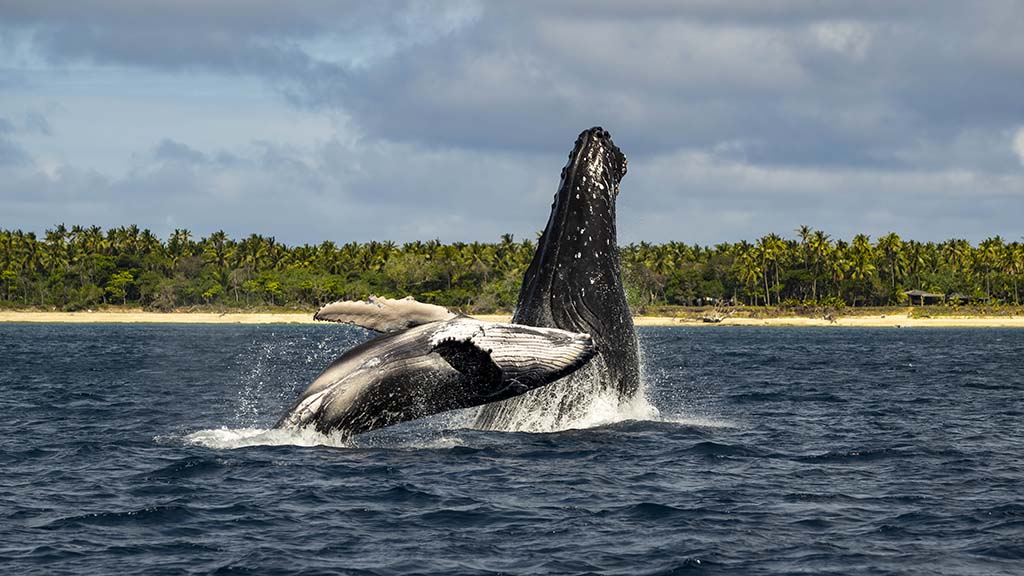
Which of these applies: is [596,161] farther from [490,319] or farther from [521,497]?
[490,319]

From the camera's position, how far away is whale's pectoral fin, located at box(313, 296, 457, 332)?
13.0m

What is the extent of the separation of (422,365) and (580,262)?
3.37 m

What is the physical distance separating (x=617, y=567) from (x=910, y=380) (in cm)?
3095

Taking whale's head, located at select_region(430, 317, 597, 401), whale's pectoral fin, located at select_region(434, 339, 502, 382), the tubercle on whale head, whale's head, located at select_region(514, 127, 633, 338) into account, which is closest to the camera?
whale's pectoral fin, located at select_region(434, 339, 502, 382)

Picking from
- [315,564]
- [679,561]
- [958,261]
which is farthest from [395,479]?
[958,261]

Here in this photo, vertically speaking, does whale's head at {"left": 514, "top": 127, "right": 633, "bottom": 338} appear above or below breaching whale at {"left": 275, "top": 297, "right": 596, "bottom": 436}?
above

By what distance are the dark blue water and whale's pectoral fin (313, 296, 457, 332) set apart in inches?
65.9

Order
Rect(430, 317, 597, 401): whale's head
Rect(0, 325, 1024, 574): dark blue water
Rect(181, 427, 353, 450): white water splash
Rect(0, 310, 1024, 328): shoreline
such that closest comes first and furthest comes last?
Rect(0, 325, 1024, 574): dark blue water
Rect(430, 317, 597, 401): whale's head
Rect(181, 427, 353, 450): white water splash
Rect(0, 310, 1024, 328): shoreline

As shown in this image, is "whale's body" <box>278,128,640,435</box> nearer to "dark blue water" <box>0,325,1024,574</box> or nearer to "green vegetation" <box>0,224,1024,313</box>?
"dark blue water" <box>0,325,1024,574</box>

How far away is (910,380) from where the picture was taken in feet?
126

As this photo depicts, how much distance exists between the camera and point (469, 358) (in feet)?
37.1

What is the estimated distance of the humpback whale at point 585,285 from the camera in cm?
1487

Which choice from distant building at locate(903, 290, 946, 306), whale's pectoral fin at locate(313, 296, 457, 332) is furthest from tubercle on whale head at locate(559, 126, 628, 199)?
distant building at locate(903, 290, 946, 306)

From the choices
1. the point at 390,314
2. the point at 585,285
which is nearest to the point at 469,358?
the point at 390,314
